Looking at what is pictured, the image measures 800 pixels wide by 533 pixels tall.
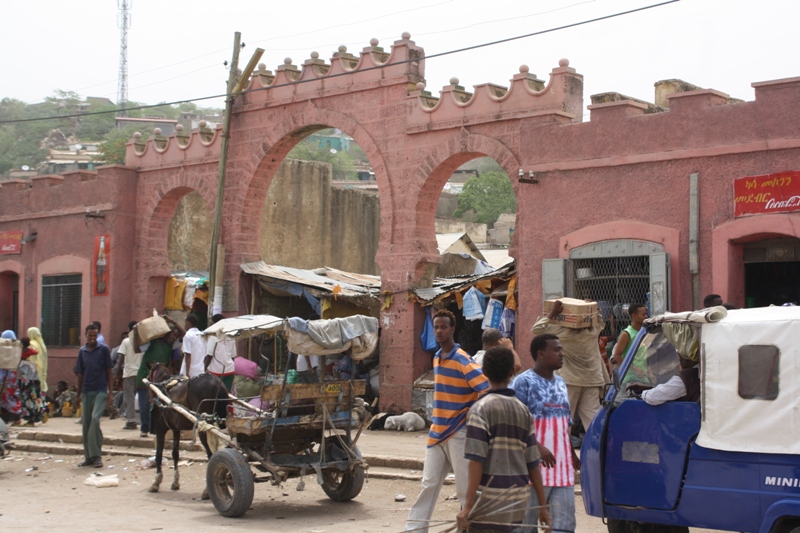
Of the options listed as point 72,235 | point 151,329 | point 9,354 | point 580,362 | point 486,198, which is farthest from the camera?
point 486,198

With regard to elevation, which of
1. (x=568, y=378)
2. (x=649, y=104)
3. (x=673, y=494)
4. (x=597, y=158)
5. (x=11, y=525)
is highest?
(x=649, y=104)

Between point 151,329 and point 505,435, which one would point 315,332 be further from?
point 151,329

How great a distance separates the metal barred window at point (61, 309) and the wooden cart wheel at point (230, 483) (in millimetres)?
12664

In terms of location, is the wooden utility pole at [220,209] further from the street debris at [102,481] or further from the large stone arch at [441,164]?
the street debris at [102,481]

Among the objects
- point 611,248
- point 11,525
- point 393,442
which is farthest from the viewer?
point 393,442

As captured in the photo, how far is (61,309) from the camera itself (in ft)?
71.9

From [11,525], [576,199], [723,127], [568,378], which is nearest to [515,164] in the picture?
[576,199]

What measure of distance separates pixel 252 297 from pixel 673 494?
1354 cm

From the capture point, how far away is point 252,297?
19344 mm

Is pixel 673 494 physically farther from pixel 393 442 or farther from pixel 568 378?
pixel 393 442

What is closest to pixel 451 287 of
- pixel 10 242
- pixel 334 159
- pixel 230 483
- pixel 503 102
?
pixel 503 102

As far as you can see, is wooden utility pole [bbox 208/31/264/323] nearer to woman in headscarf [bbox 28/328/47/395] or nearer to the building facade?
the building facade

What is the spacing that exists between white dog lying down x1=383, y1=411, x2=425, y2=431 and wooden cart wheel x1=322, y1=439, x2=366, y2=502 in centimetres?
531

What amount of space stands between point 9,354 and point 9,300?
11.9 metres
